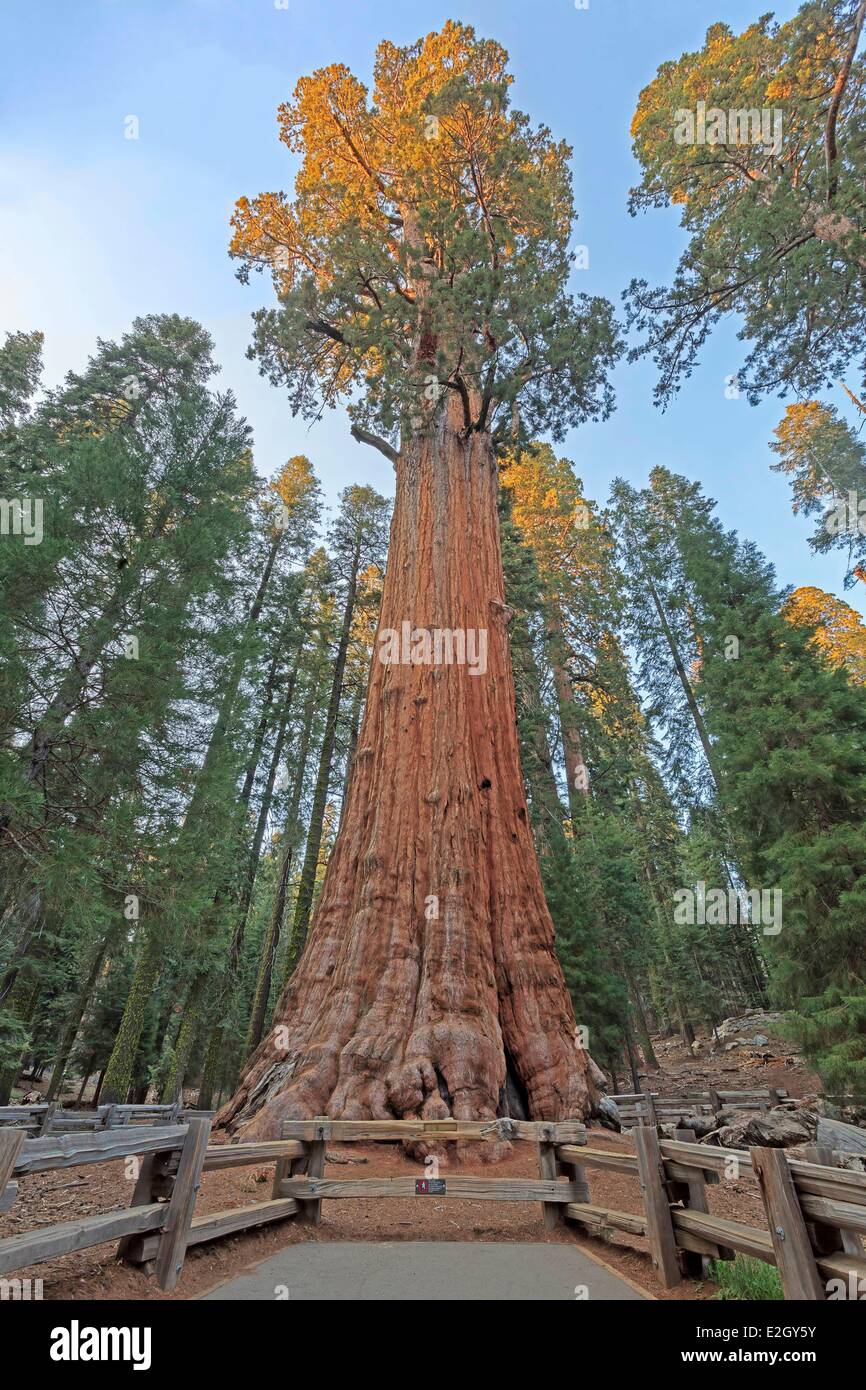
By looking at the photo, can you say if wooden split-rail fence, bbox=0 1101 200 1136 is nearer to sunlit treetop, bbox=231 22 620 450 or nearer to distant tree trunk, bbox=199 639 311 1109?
distant tree trunk, bbox=199 639 311 1109

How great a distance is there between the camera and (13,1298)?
2781 millimetres

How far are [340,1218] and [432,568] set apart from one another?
7.96 meters

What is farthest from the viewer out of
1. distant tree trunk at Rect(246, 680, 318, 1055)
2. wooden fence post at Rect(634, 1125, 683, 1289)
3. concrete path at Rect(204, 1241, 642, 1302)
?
distant tree trunk at Rect(246, 680, 318, 1055)

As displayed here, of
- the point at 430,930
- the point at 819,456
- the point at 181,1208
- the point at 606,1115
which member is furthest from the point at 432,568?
the point at 819,456

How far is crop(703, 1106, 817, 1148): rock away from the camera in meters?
6.82

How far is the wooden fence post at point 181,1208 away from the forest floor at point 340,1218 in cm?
9

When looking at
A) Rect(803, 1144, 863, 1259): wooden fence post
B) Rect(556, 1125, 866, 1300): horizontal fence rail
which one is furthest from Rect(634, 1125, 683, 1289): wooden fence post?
Rect(803, 1144, 863, 1259): wooden fence post

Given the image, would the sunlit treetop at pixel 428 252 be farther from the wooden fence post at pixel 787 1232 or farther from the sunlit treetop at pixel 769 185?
the wooden fence post at pixel 787 1232

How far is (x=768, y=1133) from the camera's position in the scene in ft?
22.6

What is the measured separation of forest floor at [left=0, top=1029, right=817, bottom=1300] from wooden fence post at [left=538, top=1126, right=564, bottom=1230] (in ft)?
0.22

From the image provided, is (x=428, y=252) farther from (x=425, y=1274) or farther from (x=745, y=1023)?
(x=745, y=1023)

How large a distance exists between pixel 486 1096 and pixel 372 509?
1766 centimetres

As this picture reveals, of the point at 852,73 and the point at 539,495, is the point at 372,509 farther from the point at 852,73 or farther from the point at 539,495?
A: the point at 852,73
